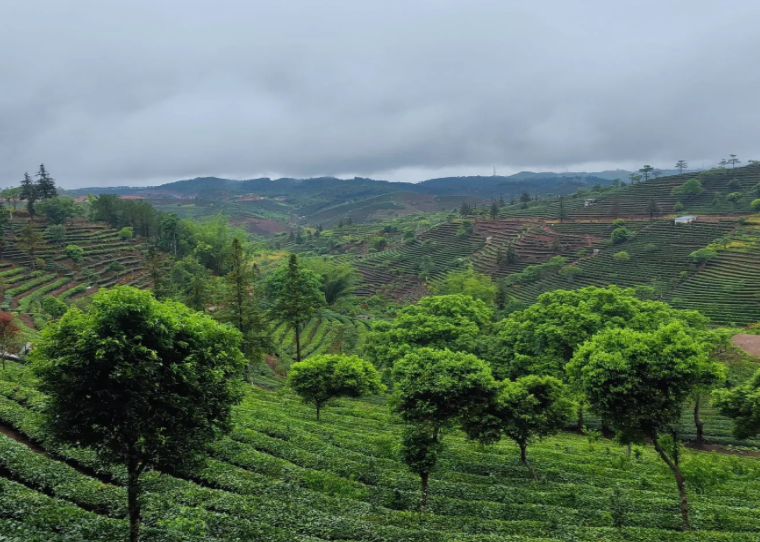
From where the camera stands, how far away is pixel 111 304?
27.5 feet

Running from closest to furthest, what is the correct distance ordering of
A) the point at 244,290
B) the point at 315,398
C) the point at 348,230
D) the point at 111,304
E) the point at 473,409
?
the point at 111,304 → the point at 473,409 → the point at 315,398 → the point at 244,290 → the point at 348,230

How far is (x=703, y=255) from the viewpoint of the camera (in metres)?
67.8

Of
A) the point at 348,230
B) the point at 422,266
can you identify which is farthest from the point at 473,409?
the point at 348,230

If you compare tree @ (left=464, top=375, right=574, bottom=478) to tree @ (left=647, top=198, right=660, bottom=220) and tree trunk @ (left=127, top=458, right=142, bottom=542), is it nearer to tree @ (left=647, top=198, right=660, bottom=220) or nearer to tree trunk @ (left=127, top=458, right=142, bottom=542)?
tree trunk @ (left=127, top=458, right=142, bottom=542)

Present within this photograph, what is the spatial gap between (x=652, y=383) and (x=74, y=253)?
66977mm

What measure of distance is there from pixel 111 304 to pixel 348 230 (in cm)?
15060

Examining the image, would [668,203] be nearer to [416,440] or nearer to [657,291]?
[657,291]

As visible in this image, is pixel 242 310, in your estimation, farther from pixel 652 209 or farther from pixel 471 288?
pixel 652 209

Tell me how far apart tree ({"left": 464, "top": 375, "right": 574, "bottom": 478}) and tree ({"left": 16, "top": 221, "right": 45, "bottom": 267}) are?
62.2m

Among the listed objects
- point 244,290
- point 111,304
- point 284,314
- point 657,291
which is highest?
point 111,304

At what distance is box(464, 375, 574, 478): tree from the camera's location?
14773 mm

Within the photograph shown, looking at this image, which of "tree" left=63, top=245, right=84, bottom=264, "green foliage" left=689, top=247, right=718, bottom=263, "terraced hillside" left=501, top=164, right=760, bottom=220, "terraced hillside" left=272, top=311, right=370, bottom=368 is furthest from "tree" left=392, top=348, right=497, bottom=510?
"terraced hillside" left=501, top=164, right=760, bottom=220

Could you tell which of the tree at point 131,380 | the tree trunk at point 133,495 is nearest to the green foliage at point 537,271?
the tree at point 131,380

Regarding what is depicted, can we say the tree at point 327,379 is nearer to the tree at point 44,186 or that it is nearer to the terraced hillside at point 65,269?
the terraced hillside at point 65,269
